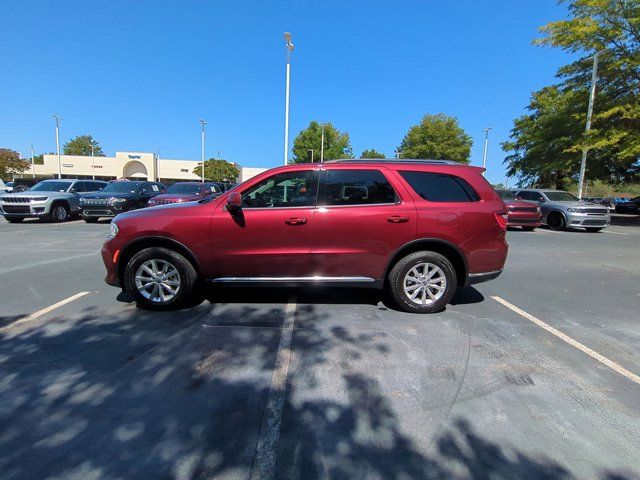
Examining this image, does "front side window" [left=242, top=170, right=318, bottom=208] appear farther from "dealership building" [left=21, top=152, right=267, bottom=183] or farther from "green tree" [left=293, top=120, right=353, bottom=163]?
"dealership building" [left=21, top=152, right=267, bottom=183]

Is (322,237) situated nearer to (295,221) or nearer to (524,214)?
(295,221)

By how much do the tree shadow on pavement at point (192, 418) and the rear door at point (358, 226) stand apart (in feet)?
3.18

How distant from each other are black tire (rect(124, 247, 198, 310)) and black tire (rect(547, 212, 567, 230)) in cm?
1619

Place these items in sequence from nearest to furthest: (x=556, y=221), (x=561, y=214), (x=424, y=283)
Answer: (x=424, y=283)
(x=561, y=214)
(x=556, y=221)

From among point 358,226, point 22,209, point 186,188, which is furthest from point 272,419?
point 22,209

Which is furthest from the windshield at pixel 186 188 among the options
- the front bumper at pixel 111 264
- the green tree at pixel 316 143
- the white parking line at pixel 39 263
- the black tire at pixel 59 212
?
the green tree at pixel 316 143

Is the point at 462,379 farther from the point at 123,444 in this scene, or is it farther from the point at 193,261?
the point at 193,261

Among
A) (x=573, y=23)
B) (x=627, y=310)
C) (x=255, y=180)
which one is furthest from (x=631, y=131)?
(x=255, y=180)

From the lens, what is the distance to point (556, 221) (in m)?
16.7

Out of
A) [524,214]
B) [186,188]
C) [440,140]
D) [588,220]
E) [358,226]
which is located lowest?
[588,220]

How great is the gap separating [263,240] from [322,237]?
71 cm

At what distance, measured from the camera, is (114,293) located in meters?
5.65

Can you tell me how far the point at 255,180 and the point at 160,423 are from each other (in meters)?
3.00

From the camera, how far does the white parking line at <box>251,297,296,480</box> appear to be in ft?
7.46
